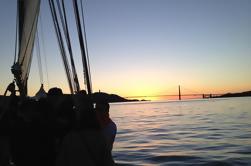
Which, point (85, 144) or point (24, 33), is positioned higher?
point (24, 33)

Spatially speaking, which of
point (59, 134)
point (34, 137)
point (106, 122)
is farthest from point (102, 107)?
point (34, 137)

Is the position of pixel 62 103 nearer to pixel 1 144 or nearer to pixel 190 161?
pixel 1 144

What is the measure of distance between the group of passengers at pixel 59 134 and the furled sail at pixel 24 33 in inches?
68.0

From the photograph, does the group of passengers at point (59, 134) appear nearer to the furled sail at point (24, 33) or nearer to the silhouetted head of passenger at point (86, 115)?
the silhouetted head of passenger at point (86, 115)

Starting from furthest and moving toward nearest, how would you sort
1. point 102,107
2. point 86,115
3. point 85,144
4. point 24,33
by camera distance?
point 24,33
point 102,107
point 86,115
point 85,144

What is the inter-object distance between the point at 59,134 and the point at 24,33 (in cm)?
337

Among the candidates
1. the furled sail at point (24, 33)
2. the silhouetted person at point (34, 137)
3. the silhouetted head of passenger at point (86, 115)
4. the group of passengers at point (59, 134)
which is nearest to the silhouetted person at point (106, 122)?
the group of passengers at point (59, 134)

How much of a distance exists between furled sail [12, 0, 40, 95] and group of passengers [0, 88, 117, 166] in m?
1.73

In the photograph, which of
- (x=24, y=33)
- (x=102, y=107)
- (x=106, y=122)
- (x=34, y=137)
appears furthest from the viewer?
(x=24, y=33)

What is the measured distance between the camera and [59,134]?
4910mm

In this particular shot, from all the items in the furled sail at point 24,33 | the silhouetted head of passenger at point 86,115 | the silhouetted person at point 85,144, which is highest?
the furled sail at point 24,33

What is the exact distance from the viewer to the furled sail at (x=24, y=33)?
7023 millimetres

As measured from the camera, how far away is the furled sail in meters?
7.02

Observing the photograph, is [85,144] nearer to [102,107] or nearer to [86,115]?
[86,115]
